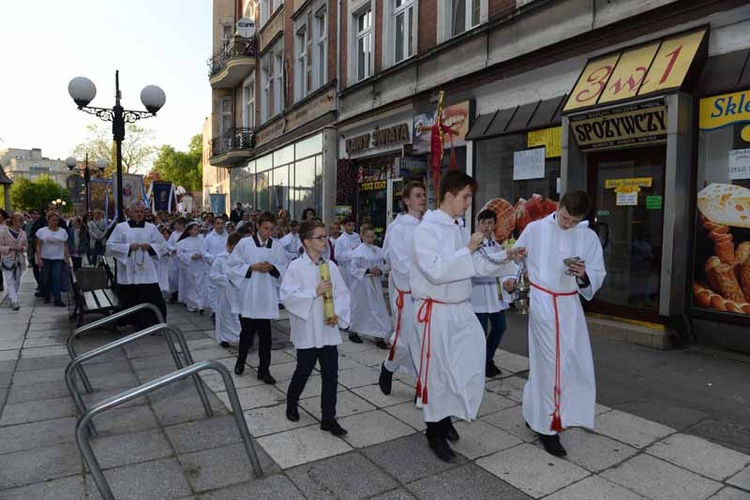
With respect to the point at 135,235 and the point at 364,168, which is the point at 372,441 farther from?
the point at 364,168

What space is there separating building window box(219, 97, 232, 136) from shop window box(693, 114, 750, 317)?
2814cm

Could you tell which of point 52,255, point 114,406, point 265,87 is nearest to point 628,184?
point 114,406

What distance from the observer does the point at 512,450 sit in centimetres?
406

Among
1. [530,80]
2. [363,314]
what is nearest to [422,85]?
[530,80]

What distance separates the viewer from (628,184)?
26.2 ft

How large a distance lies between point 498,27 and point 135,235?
754cm

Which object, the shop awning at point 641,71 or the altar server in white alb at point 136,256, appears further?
the altar server in white alb at point 136,256

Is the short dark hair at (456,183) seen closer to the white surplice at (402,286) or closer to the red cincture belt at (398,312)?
the white surplice at (402,286)

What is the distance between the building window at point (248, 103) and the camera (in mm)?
27625

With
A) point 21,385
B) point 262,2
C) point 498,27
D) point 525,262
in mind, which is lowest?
point 21,385


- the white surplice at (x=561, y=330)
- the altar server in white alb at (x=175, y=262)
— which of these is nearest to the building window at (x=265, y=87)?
the altar server in white alb at (x=175, y=262)

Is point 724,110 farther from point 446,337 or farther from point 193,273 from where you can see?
point 193,273

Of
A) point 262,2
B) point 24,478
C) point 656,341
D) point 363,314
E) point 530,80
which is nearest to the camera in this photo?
point 24,478

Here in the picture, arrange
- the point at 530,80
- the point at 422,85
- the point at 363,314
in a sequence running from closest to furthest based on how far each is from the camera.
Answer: the point at 363,314 < the point at 530,80 < the point at 422,85
